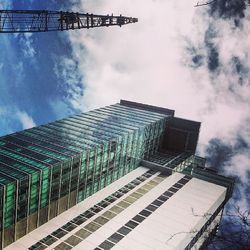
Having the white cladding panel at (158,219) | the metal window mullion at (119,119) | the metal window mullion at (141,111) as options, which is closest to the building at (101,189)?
the white cladding panel at (158,219)

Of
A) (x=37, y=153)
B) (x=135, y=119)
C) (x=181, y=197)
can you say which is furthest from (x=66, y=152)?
(x=135, y=119)

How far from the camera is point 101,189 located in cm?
6912

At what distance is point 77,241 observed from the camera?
4919 cm

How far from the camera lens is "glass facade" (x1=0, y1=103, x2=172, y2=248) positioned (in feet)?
159

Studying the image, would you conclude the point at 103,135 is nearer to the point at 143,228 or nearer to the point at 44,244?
the point at 143,228

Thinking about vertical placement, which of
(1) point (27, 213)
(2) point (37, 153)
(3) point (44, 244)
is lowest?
(3) point (44, 244)

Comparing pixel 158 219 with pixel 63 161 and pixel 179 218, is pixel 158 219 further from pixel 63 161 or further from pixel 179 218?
→ pixel 63 161

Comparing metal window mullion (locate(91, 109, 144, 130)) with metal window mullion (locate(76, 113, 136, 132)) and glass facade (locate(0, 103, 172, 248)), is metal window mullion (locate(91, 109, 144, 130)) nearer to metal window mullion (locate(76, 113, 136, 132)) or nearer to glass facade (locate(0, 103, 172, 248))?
Answer: glass facade (locate(0, 103, 172, 248))

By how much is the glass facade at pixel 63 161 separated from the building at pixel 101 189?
0.53 ft

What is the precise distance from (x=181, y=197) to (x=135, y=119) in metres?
28.7

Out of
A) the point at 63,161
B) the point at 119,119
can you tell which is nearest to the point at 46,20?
the point at 63,161

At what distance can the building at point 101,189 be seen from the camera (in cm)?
4931

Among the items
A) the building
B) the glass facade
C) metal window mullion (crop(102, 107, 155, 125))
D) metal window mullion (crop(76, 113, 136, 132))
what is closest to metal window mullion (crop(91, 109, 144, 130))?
the glass facade

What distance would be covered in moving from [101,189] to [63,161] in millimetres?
15983
